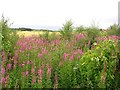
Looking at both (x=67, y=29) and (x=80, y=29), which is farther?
(x=80, y=29)

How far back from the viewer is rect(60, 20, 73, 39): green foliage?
20906mm

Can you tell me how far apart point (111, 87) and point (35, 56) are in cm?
308

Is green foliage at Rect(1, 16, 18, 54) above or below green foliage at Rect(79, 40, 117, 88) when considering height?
above

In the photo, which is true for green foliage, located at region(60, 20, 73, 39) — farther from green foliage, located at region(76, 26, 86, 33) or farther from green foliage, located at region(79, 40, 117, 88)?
green foliage, located at region(79, 40, 117, 88)

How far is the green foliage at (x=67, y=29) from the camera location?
68.6ft

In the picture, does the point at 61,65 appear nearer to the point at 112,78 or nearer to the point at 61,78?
the point at 61,78

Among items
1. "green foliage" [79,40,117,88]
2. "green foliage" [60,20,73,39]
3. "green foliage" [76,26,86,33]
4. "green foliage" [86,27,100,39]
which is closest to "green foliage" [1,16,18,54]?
"green foliage" [79,40,117,88]

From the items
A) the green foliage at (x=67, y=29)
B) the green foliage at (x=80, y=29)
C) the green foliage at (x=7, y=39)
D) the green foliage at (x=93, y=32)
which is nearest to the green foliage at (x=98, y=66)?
the green foliage at (x=7, y=39)

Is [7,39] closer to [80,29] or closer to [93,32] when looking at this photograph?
[93,32]

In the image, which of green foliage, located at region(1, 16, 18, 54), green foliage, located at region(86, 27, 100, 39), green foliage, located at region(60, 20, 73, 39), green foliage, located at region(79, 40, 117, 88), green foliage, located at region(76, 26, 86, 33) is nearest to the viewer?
green foliage, located at region(79, 40, 117, 88)

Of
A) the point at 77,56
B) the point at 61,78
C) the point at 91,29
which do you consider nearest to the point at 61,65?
the point at 61,78

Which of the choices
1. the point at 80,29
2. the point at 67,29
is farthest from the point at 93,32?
the point at 80,29

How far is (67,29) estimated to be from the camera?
2127 centimetres

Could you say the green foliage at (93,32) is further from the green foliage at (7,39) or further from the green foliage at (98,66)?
the green foliage at (98,66)
